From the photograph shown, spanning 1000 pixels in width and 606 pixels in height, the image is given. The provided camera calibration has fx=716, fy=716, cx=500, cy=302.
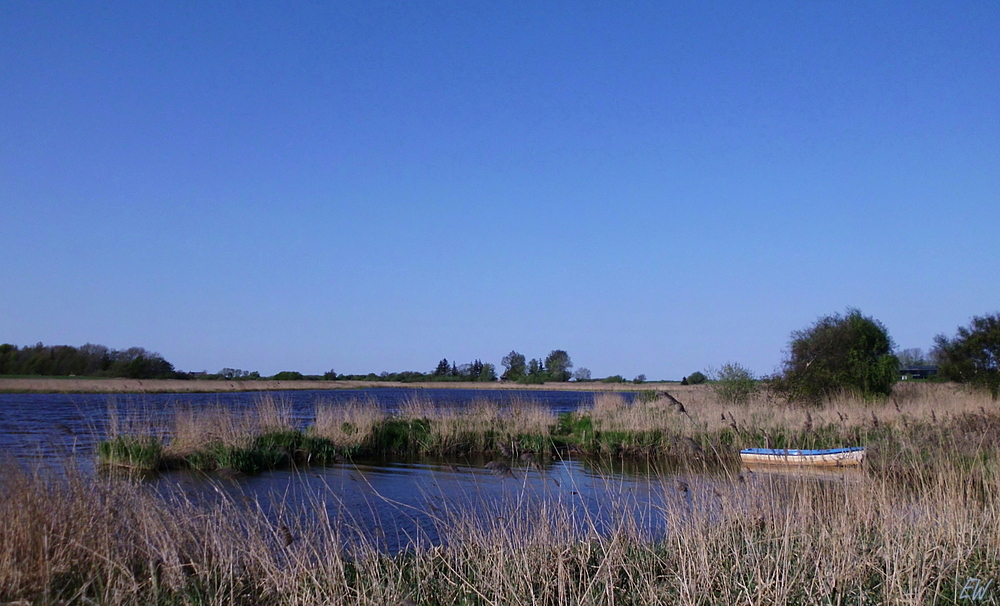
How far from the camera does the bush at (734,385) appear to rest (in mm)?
26120

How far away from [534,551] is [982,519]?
165 inches

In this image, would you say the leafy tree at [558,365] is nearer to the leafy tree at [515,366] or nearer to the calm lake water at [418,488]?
the leafy tree at [515,366]

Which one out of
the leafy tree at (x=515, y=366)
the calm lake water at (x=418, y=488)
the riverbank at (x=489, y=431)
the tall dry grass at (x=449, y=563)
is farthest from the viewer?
the leafy tree at (x=515, y=366)

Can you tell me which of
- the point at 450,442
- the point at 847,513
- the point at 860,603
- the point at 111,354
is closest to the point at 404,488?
the point at 450,442

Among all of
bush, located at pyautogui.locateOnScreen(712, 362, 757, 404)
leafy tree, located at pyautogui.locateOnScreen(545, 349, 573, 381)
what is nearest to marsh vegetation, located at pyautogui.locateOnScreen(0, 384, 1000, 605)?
bush, located at pyautogui.locateOnScreen(712, 362, 757, 404)

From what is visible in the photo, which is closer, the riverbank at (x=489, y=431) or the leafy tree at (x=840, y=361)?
the riverbank at (x=489, y=431)

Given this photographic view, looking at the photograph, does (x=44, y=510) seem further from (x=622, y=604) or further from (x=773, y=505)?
(x=773, y=505)

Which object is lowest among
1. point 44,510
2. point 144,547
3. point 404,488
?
point 404,488

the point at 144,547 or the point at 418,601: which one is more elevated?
the point at 144,547

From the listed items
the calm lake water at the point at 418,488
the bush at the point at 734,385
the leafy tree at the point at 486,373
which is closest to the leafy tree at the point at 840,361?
the bush at the point at 734,385

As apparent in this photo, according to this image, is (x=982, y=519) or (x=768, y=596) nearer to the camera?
(x=768, y=596)

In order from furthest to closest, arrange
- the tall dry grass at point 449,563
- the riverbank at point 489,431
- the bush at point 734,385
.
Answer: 1. the bush at point 734,385
2. the riverbank at point 489,431
3. the tall dry grass at point 449,563

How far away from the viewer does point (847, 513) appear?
6.03 m

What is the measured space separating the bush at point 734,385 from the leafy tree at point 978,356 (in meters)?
8.42
